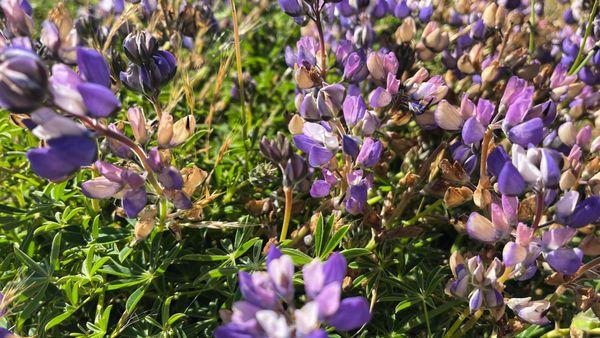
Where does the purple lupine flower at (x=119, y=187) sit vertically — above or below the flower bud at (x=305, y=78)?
below

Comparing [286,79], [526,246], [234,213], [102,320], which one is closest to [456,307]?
[526,246]

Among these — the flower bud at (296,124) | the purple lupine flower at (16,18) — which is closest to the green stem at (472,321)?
the flower bud at (296,124)

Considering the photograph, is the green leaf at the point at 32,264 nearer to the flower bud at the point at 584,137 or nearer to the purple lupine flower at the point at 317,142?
the purple lupine flower at the point at 317,142

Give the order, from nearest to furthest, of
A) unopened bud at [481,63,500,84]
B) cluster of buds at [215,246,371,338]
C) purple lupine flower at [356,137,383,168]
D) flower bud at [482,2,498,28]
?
cluster of buds at [215,246,371,338] → purple lupine flower at [356,137,383,168] → unopened bud at [481,63,500,84] → flower bud at [482,2,498,28]

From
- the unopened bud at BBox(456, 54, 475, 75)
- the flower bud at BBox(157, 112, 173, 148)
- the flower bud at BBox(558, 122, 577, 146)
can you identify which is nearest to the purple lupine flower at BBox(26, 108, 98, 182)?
the flower bud at BBox(157, 112, 173, 148)

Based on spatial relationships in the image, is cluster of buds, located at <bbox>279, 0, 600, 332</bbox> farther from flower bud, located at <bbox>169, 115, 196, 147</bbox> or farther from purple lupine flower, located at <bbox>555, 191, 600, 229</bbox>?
flower bud, located at <bbox>169, 115, 196, 147</bbox>

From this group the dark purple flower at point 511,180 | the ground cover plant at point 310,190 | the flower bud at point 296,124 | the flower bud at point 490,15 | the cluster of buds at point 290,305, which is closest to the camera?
the cluster of buds at point 290,305

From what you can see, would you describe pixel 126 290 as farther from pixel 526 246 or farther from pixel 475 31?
pixel 475 31
